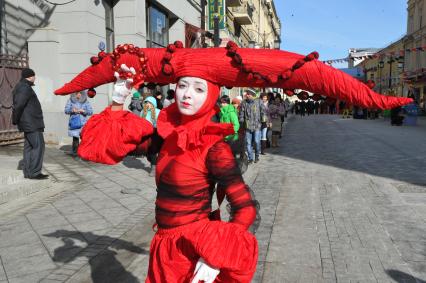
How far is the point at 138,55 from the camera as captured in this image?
229 cm

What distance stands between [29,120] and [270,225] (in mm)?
4462

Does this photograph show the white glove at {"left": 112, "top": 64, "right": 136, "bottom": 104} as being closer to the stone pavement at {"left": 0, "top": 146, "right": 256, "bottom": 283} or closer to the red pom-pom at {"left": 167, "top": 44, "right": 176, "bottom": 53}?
the red pom-pom at {"left": 167, "top": 44, "right": 176, "bottom": 53}

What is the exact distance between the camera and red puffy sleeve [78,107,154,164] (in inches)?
88.0

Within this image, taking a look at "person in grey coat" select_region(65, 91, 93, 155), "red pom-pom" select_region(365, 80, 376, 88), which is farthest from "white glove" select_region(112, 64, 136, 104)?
"person in grey coat" select_region(65, 91, 93, 155)

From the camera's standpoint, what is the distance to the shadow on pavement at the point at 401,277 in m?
3.75

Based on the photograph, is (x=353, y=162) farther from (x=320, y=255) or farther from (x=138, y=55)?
(x=138, y=55)

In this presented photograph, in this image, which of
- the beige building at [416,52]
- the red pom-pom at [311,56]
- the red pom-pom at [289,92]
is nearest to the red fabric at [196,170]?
the red pom-pom at [289,92]

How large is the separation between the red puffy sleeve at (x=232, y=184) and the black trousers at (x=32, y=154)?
5.91 metres

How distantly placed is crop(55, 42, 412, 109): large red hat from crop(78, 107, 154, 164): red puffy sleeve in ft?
0.76

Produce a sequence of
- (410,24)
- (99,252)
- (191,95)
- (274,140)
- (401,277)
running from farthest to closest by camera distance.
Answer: (410,24) < (274,140) < (99,252) < (401,277) < (191,95)

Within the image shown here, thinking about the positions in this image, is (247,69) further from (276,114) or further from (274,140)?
(274,140)

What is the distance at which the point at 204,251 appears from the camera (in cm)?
187

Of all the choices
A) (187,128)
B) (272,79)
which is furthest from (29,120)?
(272,79)

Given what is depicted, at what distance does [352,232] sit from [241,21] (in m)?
29.9
